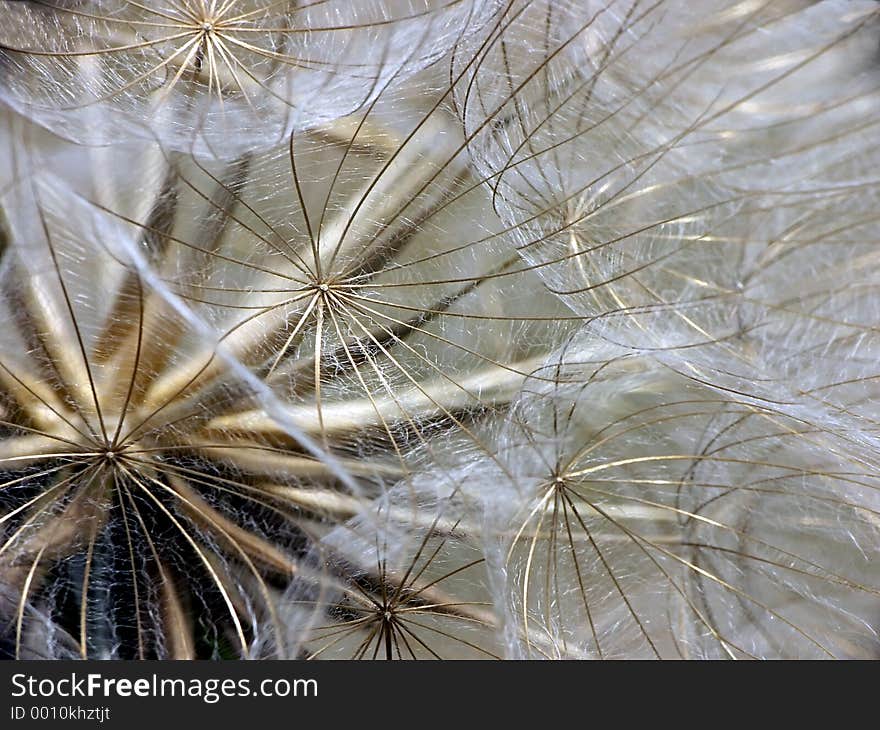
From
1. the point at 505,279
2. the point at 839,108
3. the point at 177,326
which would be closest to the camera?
the point at 177,326

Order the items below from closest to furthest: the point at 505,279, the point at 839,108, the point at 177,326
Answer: the point at 177,326
the point at 505,279
the point at 839,108

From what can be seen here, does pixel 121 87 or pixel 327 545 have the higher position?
pixel 121 87

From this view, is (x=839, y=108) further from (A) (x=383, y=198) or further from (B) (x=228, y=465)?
(B) (x=228, y=465)
